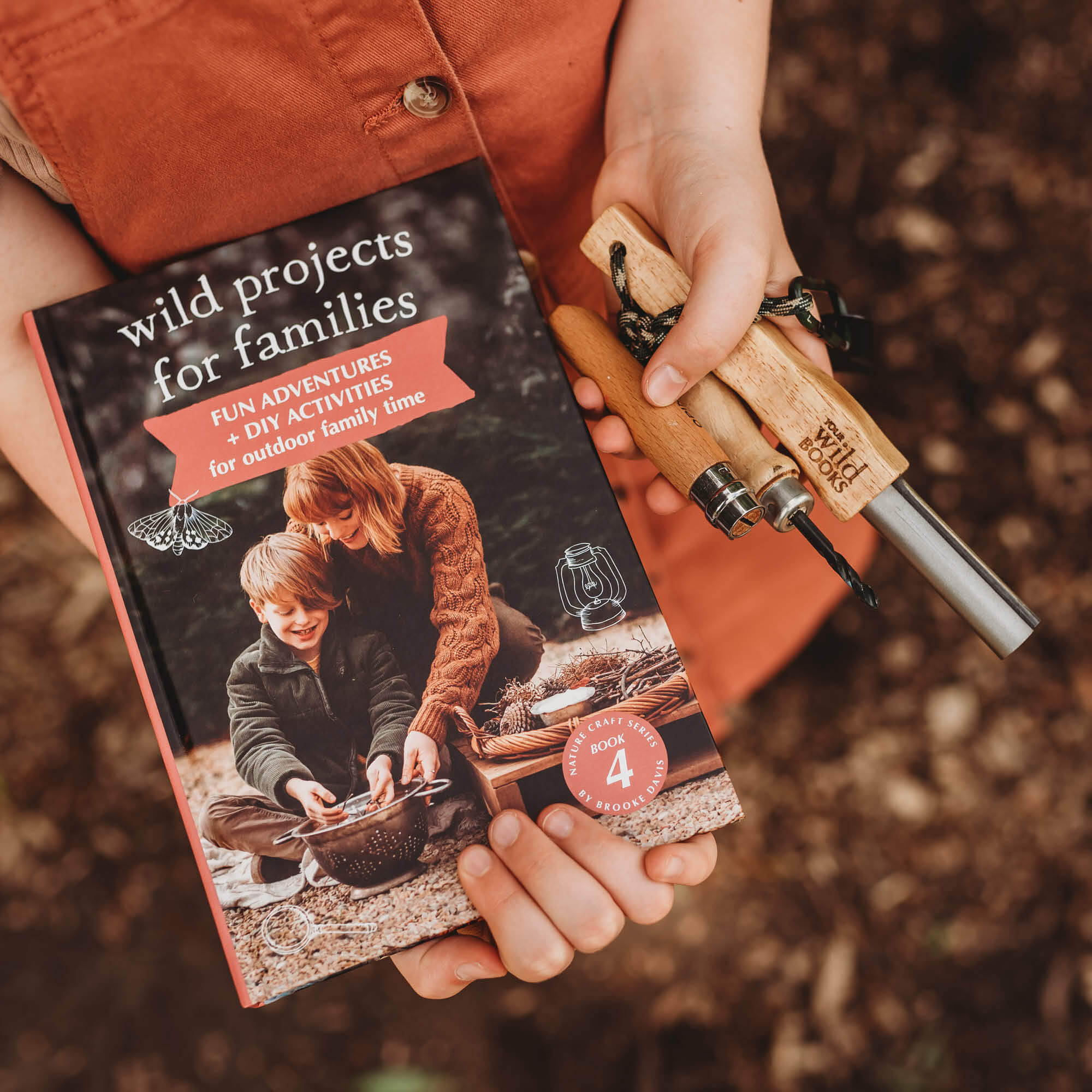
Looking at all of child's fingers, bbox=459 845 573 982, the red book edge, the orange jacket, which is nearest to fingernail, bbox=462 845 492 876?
child's fingers, bbox=459 845 573 982

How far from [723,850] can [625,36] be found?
4.27 feet

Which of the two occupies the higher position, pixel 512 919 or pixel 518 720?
pixel 518 720

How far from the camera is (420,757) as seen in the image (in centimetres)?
70

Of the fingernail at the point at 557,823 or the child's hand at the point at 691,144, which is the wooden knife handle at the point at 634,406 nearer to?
the child's hand at the point at 691,144

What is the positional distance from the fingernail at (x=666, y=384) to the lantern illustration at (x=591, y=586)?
0.50ft

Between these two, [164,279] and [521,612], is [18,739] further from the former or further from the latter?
[521,612]

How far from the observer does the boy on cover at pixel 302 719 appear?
70cm

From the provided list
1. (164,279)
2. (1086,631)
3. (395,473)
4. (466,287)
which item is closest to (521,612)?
(395,473)

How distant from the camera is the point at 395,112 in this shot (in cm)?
75

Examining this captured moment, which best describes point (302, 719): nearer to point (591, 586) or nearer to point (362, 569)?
point (362, 569)

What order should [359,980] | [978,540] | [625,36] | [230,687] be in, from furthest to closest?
[978,540] → [359,980] → [625,36] → [230,687]

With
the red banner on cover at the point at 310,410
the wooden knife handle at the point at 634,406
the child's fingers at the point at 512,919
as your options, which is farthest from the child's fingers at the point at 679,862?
the red banner on cover at the point at 310,410

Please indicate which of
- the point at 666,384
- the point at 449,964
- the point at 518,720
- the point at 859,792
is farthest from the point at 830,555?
the point at 859,792

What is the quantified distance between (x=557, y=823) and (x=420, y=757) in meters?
0.13
